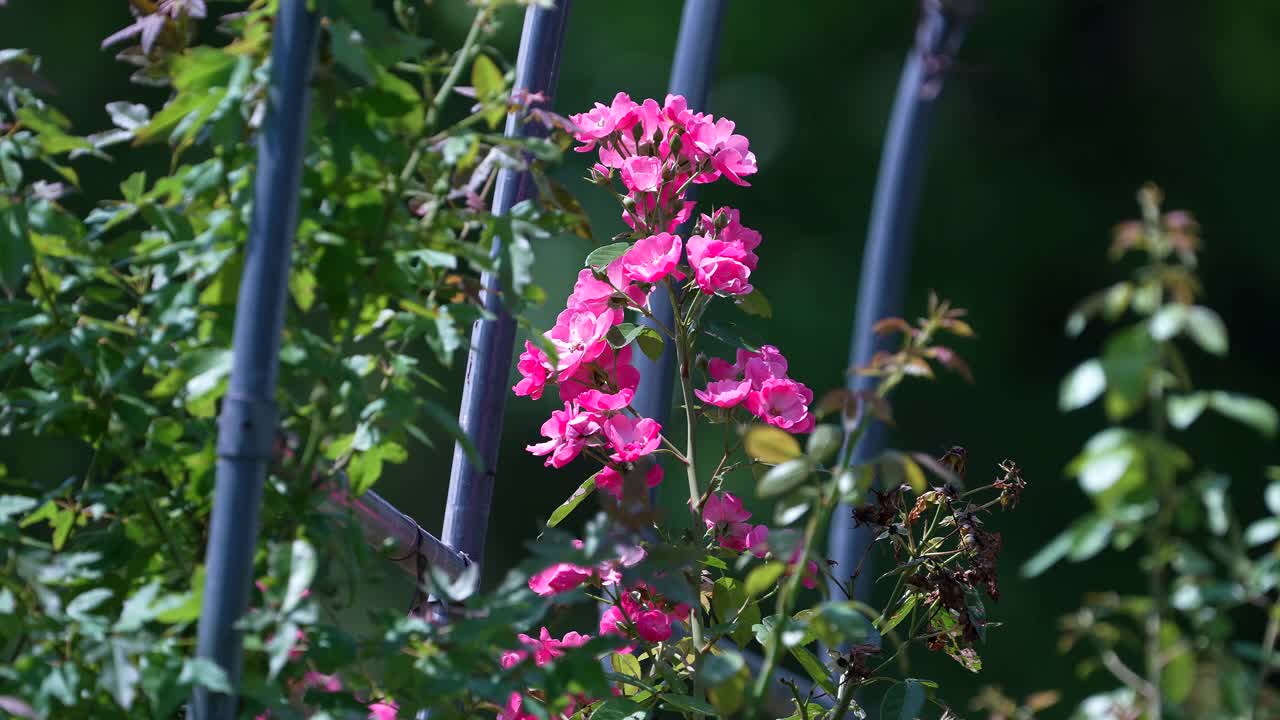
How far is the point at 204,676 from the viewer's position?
0.62 metres

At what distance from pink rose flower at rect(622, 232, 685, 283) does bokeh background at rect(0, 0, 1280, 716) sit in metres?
3.99

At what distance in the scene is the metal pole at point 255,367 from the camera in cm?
66

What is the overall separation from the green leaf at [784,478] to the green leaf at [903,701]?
327 mm

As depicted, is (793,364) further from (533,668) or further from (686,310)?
(533,668)

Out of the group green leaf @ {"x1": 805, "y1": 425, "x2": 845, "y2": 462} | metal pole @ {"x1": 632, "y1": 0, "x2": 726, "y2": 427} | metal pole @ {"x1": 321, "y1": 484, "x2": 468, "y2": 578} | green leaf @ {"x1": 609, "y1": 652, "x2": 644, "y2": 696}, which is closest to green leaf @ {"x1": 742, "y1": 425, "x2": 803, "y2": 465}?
green leaf @ {"x1": 805, "y1": 425, "x2": 845, "y2": 462}

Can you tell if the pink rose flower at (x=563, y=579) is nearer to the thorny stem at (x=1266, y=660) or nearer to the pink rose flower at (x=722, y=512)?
the pink rose flower at (x=722, y=512)

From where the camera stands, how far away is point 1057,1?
583 cm

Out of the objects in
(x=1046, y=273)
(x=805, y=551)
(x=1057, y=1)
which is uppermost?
(x=1057, y=1)

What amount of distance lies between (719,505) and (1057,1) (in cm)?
532

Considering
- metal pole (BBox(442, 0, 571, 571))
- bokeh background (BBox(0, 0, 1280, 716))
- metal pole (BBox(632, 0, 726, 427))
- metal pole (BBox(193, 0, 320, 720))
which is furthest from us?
bokeh background (BBox(0, 0, 1280, 716))

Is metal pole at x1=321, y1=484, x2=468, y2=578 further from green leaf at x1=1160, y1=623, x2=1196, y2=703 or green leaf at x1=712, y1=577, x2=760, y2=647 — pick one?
green leaf at x1=1160, y1=623, x2=1196, y2=703

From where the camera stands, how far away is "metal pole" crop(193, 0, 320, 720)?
660 millimetres

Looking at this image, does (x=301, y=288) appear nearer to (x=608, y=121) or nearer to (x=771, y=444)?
(x=771, y=444)

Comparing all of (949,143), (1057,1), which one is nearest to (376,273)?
(949,143)
